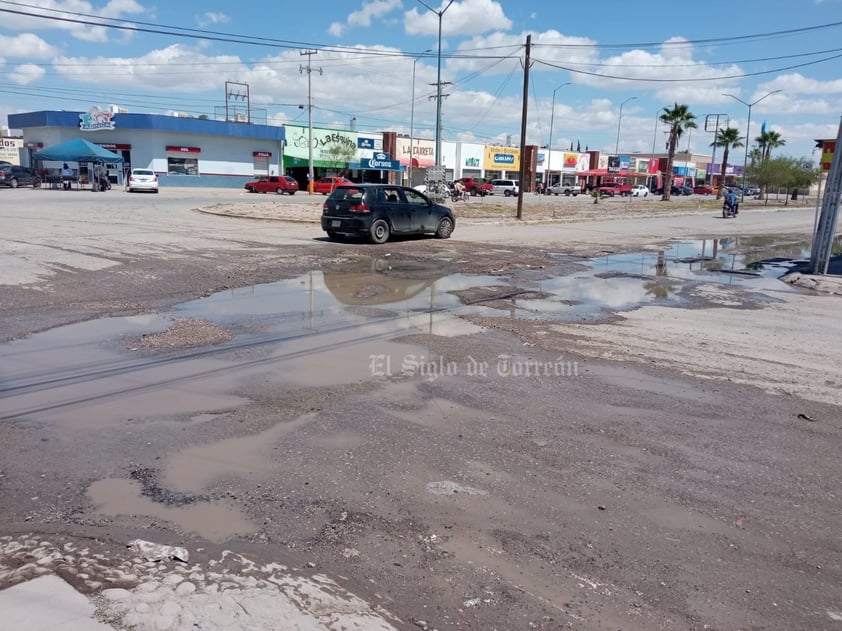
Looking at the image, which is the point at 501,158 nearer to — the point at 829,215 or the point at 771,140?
the point at 771,140

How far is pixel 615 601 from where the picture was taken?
350 cm

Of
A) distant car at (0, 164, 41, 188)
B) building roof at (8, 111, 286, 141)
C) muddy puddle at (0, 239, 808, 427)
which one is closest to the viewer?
muddy puddle at (0, 239, 808, 427)

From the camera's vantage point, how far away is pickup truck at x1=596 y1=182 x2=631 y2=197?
84.8 m

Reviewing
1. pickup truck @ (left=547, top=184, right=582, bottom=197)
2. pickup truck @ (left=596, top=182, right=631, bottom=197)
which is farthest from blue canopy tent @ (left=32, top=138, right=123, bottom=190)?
pickup truck @ (left=547, top=184, right=582, bottom=197)

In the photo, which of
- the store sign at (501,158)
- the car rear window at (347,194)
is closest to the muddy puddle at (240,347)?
the car rear window at (347,194)

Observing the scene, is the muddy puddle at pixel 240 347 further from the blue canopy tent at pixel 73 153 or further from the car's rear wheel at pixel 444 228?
the blue canopy tent at pixel 73 153

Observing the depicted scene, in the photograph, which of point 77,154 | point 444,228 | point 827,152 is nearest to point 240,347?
point 444,228

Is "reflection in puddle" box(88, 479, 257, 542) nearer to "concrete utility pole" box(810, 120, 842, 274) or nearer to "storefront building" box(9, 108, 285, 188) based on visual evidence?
"concrete utility pole" box(810, 120, 842, 274)

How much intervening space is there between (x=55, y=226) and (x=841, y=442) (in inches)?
868

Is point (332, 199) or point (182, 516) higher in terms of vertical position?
point (332, 199)

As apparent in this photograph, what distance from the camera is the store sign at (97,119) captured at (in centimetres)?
5625

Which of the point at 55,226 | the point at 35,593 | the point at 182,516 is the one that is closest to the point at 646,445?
the point at 182,516

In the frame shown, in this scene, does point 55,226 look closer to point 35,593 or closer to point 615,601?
point 35,593

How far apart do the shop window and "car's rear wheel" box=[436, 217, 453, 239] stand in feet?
151
